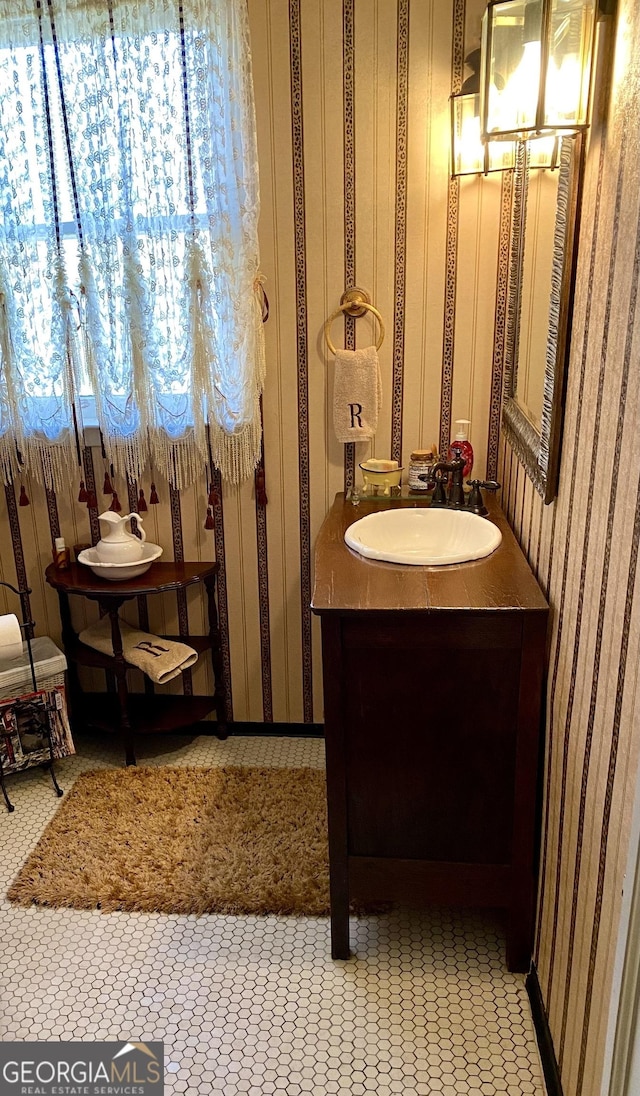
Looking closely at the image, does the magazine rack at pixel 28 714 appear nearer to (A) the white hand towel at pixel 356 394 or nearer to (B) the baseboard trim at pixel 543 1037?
(A) the white hand towel at pixel 356 394

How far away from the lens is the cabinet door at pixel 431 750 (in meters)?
1.77

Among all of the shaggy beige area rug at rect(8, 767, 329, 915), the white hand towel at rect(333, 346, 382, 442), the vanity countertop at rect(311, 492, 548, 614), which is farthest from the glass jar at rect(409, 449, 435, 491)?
the shaggy beige area rug at rect(8, 767, 329, 915)

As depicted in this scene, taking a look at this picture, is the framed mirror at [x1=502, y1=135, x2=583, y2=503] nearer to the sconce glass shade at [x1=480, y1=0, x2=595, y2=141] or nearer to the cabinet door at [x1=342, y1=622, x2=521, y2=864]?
the sconce glass shade at [x1=480, y1=0, x2=595, y2=141]

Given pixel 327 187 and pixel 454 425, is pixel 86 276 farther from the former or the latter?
pixel 454 425

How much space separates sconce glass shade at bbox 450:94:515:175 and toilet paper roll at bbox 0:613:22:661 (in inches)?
72.7

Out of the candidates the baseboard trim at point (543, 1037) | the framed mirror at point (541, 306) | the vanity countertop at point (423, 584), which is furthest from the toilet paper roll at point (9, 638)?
the baseboard trim at point (543, 1037)

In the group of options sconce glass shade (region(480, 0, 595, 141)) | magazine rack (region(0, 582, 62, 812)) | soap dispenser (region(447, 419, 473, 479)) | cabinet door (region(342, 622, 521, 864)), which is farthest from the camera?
magazine rack (region(0, 582, 62, 812))

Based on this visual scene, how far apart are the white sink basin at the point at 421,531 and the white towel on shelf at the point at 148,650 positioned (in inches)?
33.8

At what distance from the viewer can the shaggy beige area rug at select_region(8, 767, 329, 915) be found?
7.04 feet

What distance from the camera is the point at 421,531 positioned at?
235 centimetres

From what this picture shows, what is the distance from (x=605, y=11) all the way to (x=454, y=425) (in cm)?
134

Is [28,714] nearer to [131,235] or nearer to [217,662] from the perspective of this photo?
[217,662]

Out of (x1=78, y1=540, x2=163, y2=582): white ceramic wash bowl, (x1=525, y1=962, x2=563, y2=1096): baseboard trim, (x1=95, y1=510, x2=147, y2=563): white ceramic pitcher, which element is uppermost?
(x1=95, y1=510, x2=147, y2=563): white ceramic pitcher

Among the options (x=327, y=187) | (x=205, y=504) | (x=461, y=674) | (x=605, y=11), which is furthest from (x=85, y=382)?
(x=605, y=11)
